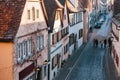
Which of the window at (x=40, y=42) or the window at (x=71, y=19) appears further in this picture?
the window at (x=71, y=19)

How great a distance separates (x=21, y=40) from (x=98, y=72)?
18478mm

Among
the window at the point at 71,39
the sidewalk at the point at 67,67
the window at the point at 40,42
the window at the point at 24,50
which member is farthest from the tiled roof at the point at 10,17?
the window at the point at 71,39

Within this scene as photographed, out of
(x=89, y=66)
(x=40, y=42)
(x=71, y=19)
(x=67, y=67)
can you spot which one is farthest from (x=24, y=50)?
(x=71, y=19)

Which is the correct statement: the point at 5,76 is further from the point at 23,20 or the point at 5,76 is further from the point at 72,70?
the point at 72,70

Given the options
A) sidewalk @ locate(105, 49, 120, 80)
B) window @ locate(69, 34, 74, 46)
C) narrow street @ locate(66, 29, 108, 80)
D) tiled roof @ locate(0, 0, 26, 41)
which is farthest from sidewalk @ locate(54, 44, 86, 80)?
tiled roof @ locate(0, 0, 26, 41)

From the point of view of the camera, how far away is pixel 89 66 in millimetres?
48719

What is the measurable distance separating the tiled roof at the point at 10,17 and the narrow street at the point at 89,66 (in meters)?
15.5

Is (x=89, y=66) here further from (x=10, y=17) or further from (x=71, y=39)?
(x=10, y=17)

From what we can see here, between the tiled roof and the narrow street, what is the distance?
50.8 ft

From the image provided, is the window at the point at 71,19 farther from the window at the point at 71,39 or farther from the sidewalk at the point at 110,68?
the sidewalk at the point at 110,68

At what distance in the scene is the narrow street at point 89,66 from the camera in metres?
42.7

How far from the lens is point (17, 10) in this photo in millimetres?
28438

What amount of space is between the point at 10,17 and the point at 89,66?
22.8 metres

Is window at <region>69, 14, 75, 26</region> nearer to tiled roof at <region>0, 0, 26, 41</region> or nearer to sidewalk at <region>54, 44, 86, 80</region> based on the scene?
sidewalk at <region>54, 44, 86, 80</region>
